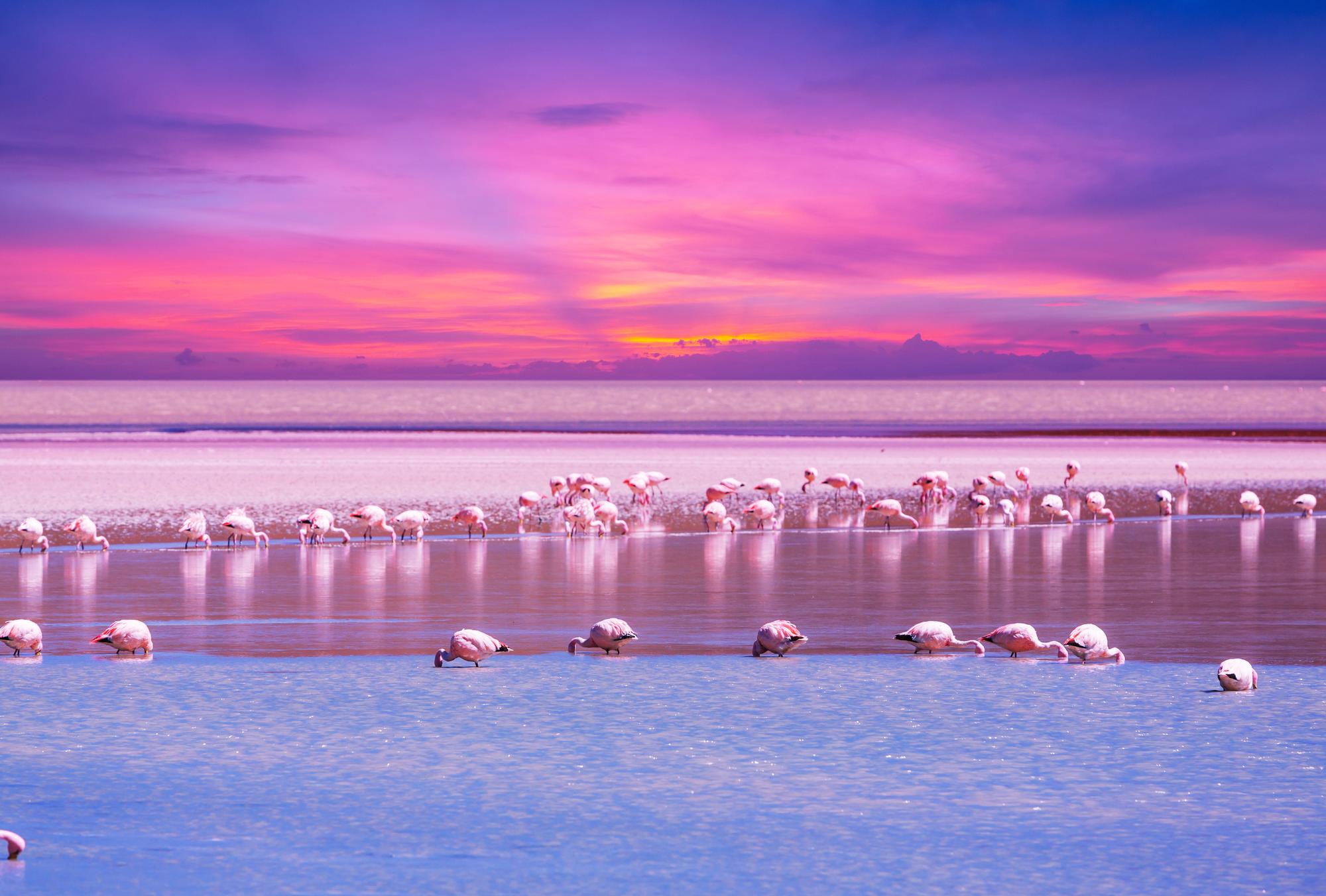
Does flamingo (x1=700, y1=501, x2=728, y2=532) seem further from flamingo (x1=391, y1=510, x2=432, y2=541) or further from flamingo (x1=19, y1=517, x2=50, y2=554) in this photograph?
flamingo (x1=19, y1=517, x2=50, y2=554)

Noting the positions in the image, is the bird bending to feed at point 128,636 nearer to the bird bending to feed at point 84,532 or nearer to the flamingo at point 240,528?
the bird bending to feed at point 84,532

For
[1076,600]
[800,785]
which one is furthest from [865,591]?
[800,785]

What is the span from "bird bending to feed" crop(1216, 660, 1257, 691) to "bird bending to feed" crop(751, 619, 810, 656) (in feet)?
9.72

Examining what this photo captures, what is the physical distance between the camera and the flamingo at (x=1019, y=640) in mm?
11461

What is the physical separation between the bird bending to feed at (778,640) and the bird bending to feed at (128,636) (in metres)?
4.53

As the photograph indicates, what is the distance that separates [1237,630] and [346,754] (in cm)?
793

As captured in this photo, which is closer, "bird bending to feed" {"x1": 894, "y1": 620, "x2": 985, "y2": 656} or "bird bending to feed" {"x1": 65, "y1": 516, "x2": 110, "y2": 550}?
"bird bending to feed" {"x1": 894, "y1": 620, "x2": 985, "y2": 656}

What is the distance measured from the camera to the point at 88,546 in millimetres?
19906

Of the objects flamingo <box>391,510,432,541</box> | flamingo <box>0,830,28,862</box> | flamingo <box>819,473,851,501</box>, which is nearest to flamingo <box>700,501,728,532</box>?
flamingo <box>391,510,432,541</box>

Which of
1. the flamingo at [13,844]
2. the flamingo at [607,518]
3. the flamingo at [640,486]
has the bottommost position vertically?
the flamingo at [13,844]

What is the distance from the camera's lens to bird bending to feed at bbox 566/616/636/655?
1132 centimetres

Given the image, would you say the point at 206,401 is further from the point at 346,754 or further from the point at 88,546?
the point at 346,754

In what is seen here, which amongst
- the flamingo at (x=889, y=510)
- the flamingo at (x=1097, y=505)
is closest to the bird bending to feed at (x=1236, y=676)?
the flamingo at (x=889, y=510)

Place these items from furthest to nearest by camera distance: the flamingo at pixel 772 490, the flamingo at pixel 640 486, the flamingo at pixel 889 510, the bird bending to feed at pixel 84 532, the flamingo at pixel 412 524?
the flamingo at pixel 772 490
the flamingo at pixel 640 486
the flamingo at pixel 889 510
the flamingo at pixel 412 524
the bird bending to feed at pixel 84 532
